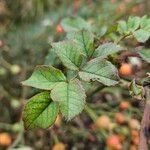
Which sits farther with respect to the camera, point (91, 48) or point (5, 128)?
point (5, 128)

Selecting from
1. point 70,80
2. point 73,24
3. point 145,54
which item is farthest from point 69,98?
point 73,24

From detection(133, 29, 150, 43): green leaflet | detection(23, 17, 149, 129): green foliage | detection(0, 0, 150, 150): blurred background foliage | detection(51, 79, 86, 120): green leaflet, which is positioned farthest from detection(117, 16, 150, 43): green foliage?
detection(0, 0, 150, 150): blurred background foliage

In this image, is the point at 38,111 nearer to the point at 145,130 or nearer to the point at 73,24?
the point at 145,130

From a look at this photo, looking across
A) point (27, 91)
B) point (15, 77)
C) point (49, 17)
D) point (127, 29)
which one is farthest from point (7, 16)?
point (127, 29)

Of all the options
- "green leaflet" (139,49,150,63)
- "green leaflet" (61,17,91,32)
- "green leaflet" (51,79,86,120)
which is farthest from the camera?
"green leaflet" (61,17,91,32)

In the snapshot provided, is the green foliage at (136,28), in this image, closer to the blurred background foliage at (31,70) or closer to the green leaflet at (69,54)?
the green leaflet at (69,54)

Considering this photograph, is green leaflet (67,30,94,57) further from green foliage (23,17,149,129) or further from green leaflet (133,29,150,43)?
green leaflet (133,29,150,43)

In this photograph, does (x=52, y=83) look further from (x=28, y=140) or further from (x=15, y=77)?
(x=15, y=77)

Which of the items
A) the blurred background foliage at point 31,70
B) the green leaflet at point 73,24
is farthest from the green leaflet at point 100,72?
the blurred background foliage at point 31,70
